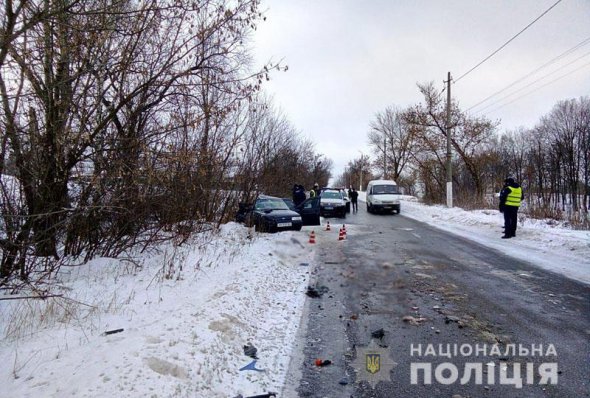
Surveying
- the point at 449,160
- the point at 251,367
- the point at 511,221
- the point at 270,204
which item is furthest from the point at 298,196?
the point at 251,367

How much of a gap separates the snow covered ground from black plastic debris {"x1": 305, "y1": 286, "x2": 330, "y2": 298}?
16 cm

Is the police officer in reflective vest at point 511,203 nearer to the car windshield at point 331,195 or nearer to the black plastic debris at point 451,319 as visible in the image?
the black plastic debris at point 451,319

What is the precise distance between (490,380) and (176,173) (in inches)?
268

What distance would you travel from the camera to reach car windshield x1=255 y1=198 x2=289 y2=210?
15.5 m

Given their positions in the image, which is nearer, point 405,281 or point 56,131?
point 56,131

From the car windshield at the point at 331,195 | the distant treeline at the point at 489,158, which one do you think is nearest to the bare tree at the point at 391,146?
the distant treeline at the point at 489,158

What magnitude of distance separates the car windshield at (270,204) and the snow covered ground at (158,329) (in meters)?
7.19

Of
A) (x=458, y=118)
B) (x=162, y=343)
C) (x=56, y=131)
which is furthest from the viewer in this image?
(x=458, y=118)

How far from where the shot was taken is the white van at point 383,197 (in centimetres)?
2678

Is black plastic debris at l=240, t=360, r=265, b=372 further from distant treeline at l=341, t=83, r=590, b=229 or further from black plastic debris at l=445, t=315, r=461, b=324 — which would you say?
distant treeline at l=341, t=83, r=590, b=229

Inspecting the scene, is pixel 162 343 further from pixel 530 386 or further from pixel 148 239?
pixel 148 239

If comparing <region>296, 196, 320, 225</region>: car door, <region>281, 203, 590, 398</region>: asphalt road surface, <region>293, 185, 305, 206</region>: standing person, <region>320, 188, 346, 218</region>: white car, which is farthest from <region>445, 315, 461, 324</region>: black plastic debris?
<region>320, 188, 346, 218</region>: white car

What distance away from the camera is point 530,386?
3.40m

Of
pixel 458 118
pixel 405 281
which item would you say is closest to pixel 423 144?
pixel 458 118
